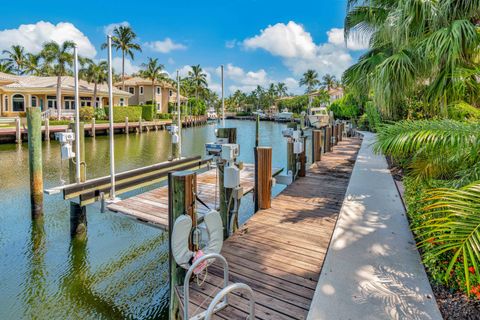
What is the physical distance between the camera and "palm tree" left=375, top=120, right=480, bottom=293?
2.14 metres

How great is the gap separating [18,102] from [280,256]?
33166 millimetres

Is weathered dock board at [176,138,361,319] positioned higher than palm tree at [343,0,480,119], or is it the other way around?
palm tree at [343,0,480,119]

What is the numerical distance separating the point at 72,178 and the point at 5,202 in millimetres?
2610

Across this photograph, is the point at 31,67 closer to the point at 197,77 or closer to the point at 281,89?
the point at 197,77

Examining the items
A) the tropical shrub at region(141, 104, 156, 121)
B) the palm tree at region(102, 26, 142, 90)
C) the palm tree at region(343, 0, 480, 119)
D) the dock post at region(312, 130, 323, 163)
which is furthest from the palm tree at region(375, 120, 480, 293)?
the palm tree at region(102, 26, 142, 90)

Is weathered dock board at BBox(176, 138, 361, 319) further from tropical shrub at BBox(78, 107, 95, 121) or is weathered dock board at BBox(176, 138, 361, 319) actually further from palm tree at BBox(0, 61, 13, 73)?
palm tree at BBox(0, 61, 13, 73)

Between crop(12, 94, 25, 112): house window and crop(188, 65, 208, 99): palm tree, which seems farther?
crop(188, 65, 208, 99): palm tree

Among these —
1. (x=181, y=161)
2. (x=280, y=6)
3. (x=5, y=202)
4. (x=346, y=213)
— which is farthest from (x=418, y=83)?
(x=280, y=6)

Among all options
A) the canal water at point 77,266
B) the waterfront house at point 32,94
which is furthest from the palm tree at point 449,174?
the waterfront house at point 32,94

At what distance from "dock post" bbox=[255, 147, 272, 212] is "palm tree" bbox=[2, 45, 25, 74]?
171ft

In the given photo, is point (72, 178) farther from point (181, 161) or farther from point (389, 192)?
point (389, 192)

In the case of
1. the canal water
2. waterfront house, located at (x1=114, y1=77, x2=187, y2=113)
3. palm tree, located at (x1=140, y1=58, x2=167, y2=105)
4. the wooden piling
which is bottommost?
the canal water

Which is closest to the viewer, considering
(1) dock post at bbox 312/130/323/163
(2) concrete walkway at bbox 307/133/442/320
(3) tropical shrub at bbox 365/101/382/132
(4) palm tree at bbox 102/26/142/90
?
(2) concrete walkway at bbox 307/133/442/320

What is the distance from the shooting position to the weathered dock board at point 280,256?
10.0ft
